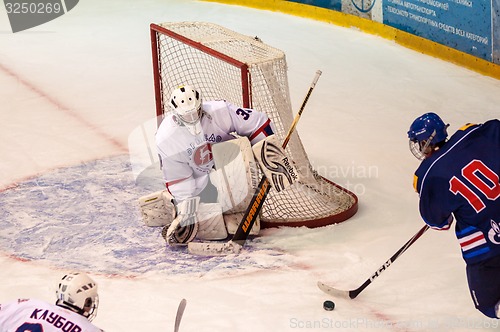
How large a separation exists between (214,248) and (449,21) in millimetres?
3692

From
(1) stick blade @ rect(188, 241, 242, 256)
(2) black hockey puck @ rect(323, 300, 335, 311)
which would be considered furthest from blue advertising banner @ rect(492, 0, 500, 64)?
(2) black hockey puck @ rect(323, 300, 335, 311)

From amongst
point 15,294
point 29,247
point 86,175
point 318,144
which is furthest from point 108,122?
point 15,294

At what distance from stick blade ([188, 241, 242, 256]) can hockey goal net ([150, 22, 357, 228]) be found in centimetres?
33

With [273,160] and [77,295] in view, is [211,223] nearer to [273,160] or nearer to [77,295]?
[273,160]

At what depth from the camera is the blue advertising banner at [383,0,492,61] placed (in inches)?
286

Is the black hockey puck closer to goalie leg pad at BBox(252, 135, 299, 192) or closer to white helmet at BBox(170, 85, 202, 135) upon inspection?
goalie leg pad at BBox(252, 135, 299, 192)

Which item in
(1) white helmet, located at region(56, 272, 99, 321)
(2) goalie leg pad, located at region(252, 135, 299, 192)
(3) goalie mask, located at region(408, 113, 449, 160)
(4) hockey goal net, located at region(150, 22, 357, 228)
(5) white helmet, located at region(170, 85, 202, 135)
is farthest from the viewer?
(4) hockey goal net, located at region(150, 22, 357, 228)

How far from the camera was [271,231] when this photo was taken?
499 centimetres

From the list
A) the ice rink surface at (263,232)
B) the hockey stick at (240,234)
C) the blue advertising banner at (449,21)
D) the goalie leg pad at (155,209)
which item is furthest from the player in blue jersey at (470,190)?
the blue advertising banner at (449,21)

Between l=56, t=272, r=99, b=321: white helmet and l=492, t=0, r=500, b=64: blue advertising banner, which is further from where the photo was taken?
l=492, t=0, r=500, b=64: blue advertising banner

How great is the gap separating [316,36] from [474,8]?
5.93 ft

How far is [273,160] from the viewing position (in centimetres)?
471

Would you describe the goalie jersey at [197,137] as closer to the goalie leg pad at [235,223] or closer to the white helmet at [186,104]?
the white helmet at [186,104]

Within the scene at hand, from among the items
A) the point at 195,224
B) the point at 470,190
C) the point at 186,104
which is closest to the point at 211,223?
the point at 195,224
